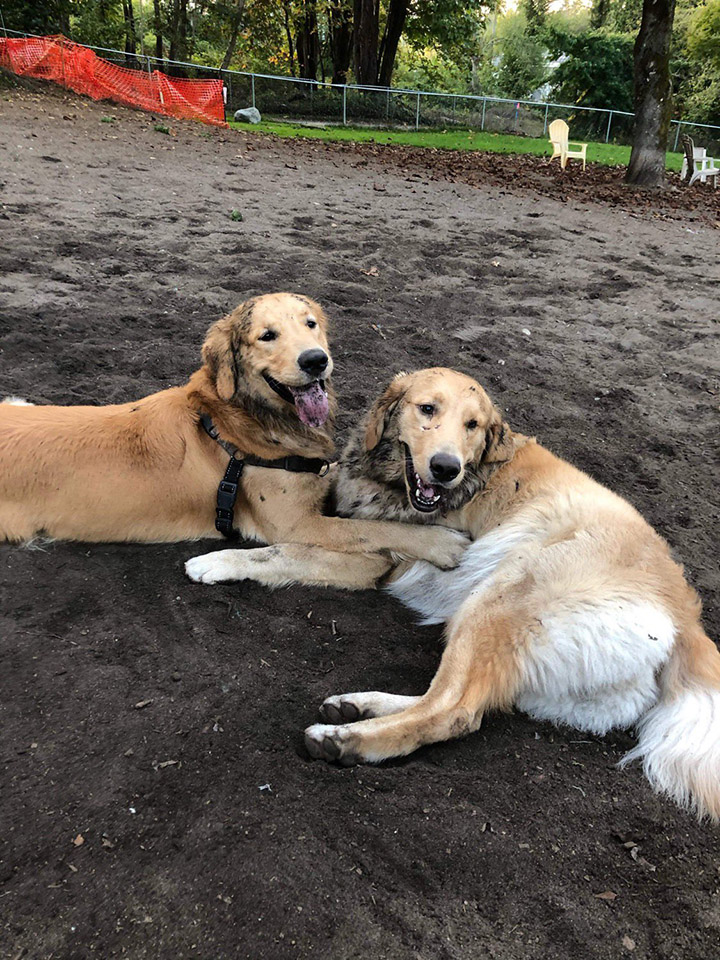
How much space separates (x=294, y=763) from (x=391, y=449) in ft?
5.56

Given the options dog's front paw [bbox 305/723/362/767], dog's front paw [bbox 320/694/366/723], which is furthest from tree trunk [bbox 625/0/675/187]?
dog's front paw [bbox 305/723/362/767]

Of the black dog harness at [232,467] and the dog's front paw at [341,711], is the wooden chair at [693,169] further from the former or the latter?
the dog's front paw at [341,711]

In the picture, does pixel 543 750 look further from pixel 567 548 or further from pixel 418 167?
pixel 418 167

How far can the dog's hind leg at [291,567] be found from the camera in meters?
3.24

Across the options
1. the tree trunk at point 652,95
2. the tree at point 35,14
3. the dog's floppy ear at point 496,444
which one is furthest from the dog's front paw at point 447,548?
the tree at point 35,14

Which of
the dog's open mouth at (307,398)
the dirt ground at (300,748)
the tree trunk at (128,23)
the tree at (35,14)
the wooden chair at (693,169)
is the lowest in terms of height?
the dirt ground at (300,748)

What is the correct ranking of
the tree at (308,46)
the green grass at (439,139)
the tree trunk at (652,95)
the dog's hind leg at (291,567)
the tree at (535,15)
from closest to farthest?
the dog's hind leg at (291,567) < the tree trunk at (652,95) < the green grass at (439,139) < the tree at (308,46) < the tree at (535,15)

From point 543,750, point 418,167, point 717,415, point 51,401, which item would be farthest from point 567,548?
point 418,167

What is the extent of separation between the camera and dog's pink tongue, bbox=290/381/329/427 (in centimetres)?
347

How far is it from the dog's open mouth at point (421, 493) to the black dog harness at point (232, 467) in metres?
0.61

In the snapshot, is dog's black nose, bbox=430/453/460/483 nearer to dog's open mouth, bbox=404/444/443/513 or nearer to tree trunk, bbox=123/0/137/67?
dog's open mouth, bbox=404/444/443/513

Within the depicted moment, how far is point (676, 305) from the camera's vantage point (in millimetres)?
7582

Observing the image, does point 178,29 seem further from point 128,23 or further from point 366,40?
point 366,40

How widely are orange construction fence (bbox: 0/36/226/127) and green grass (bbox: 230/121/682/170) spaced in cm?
145
